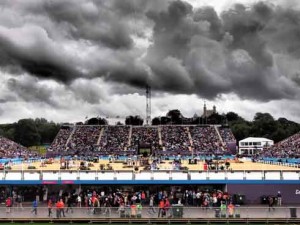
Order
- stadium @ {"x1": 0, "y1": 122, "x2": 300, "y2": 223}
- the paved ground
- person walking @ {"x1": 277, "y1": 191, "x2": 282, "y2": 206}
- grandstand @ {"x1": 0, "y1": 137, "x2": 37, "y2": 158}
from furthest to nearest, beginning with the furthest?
grandstand @ {"x1": 0, "y1": 137, "x2": 37, "y2": 158}, person walking @ {"x1": 277, "y1": 191, "x2": 282, "y2": 206}, stadium @ {"x1": 0, "y1": 122, "x2": 300, "y2": 223}, the paved ground

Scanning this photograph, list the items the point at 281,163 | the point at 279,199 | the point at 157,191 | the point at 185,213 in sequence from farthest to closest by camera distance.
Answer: the point at 281,163 < the point at 157,191 < the point at 279,199 < the point at 185,213

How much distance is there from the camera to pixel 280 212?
2950 centimetres

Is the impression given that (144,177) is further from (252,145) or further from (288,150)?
(252,145)

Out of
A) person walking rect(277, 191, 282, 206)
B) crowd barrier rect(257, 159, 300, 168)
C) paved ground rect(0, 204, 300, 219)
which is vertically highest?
crowd barrier rect(257, 159, 300, 168)

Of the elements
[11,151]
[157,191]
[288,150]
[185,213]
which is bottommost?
[185,213]

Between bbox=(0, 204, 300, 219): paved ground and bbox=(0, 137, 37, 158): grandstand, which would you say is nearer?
bbox=(0, 204, 300, 219): paved ground

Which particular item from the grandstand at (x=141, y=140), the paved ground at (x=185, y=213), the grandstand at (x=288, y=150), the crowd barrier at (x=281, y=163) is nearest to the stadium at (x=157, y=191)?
the paved ground at (x=185, y=213)

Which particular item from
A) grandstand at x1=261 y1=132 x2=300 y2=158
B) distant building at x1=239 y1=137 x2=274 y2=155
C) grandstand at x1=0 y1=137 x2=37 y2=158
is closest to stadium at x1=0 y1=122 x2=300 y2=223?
grandstand at x1=261 y1=132 x2=300 y2=158

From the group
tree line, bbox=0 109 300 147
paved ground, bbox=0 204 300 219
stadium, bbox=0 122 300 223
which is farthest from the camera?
tree line, bbox=0 109 300 147

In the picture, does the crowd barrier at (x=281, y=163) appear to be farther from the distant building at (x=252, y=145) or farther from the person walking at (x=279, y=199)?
the distant building at (x=252, y=145)

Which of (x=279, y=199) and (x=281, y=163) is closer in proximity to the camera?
(x=279, y=199)

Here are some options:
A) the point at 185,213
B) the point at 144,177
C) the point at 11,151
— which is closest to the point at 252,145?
the point at 11,151

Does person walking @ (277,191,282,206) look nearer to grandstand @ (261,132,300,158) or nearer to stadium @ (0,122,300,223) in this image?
stadium @ (0,122,300,223)

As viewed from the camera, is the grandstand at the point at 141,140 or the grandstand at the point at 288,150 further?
the grandstand at the point at 141,140
